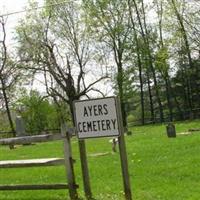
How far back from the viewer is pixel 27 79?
5753 centimetres

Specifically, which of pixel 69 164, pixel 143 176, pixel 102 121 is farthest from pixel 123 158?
pixel 143 176

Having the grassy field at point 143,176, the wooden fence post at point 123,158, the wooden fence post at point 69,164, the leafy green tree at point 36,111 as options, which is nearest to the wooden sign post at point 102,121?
the wooden fence post at point 123,158

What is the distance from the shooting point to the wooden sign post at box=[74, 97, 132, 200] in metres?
8.76

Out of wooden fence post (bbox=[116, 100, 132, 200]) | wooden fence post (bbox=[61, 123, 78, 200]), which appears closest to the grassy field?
wooden fence post (bbox=[61, 123, 78, 200])

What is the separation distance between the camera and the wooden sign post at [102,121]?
8.76 meters

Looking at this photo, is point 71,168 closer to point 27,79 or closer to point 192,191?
point 192,191

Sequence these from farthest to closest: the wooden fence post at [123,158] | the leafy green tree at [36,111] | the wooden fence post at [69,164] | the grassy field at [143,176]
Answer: the leafy green tree at [36,111] < the grassy field at [143,176] < the wooden fence post at [69,164] < the wooden fence post at [123,158]

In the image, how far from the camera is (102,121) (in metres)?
8.86

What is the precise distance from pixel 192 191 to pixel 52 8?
158 ft

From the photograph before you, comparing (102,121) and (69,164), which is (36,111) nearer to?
(69,164)

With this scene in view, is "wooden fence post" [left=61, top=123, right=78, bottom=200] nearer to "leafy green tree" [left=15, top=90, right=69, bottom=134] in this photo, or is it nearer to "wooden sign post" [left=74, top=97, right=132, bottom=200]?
"wooden sign post" [left=74, top=97, right=132, bottom=200]

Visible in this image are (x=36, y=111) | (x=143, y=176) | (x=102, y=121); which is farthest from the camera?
(x=36, y=111)

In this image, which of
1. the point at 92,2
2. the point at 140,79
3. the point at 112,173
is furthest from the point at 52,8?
the point at 112,173

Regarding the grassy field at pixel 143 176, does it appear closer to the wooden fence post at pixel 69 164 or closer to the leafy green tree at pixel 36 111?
the wooden fence post at pixel 69 164
